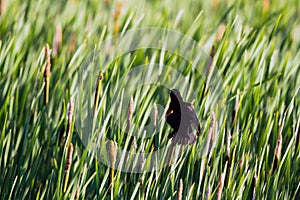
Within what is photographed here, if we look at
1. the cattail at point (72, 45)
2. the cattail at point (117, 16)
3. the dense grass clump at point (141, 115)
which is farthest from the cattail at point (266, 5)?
the cattail at point (72, 45)

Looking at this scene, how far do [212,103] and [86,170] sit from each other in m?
0.42

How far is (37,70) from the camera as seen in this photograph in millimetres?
1665

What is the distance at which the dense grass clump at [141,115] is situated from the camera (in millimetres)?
1377

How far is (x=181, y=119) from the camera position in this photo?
1.33 meters

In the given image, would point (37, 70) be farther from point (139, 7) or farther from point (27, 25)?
point (139, 7)

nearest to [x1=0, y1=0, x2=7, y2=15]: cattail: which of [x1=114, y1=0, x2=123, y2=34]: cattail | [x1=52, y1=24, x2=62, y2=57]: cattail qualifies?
[x1=52, y1=24, x2=62, y2=57]: cattail

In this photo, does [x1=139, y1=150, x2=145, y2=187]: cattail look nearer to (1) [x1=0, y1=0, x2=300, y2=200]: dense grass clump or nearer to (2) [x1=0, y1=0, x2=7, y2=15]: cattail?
(1) [x1=0, y1=0, x2=300, y2=200]: dense grass clump

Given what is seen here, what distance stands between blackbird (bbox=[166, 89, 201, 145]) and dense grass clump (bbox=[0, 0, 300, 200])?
36mm

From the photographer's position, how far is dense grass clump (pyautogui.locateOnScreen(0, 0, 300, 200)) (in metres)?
1.38

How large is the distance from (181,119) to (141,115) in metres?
0.15

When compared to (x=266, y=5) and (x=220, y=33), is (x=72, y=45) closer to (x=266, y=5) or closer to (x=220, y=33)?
(x=220, y=33)

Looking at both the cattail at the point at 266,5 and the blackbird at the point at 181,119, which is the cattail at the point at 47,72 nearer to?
the blackbird at the point at 181,119

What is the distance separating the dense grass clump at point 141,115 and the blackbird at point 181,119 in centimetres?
4

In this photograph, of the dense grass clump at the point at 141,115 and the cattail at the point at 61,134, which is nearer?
the dense grass clump at the point at 141,115
